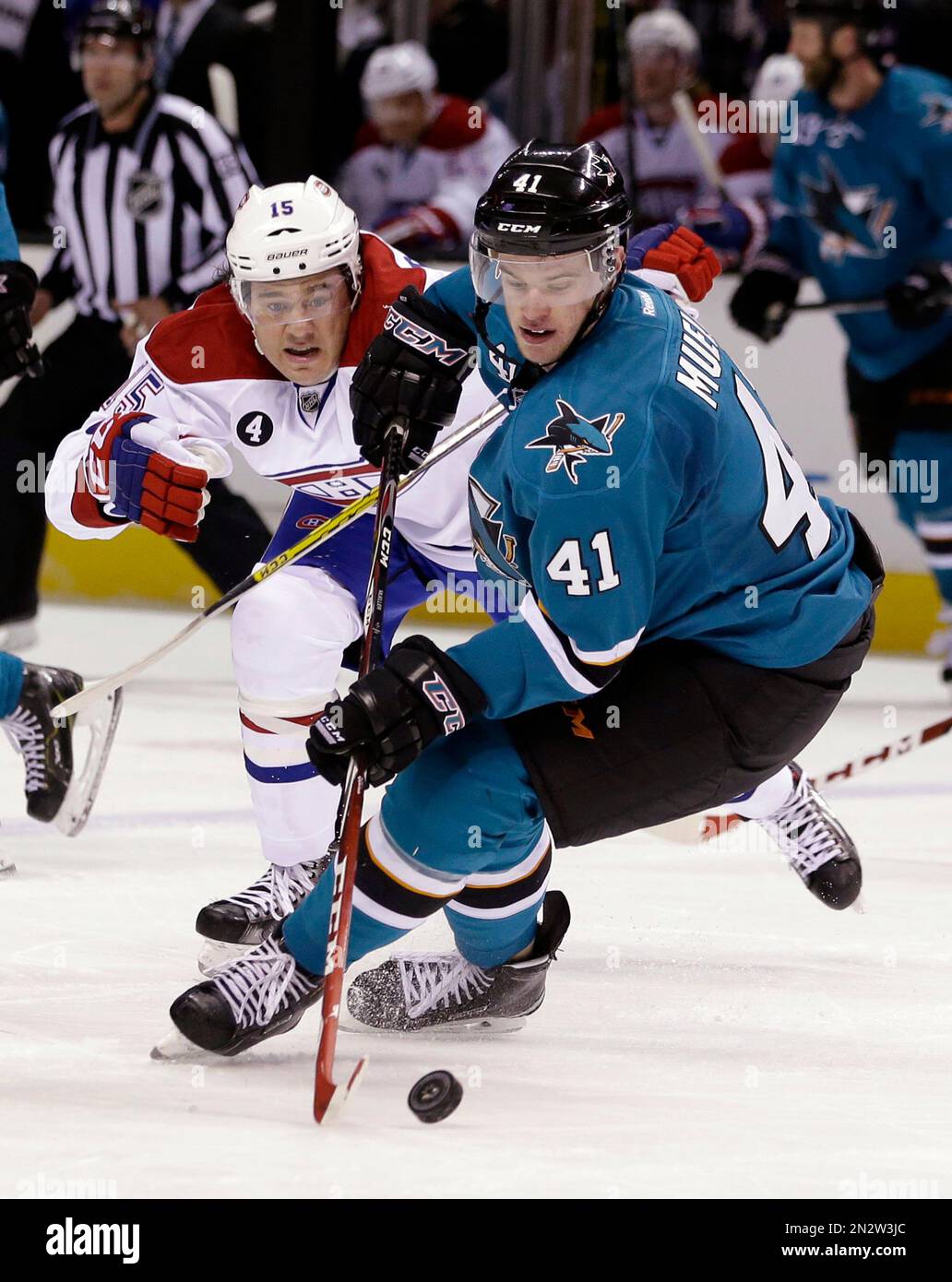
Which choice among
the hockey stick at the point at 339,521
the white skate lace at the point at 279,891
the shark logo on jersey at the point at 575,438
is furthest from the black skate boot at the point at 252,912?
the shark logo on jersey at the point at 575,438

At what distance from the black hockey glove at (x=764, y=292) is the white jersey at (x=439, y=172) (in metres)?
0.97

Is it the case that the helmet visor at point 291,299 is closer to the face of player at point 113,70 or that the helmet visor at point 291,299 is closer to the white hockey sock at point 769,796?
the white hockey sock at point 769,796

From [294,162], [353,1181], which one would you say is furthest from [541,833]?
[294,162]

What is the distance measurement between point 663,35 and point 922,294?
1372mm

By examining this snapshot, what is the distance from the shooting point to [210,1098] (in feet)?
7.18

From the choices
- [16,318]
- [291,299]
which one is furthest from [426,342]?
[16,318]

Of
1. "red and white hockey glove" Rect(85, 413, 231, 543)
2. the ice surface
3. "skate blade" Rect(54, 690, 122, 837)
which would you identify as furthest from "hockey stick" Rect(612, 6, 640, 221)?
"red and white hockey glove" Rect(85, 413, 231, 543)

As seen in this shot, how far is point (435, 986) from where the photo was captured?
8.29ft

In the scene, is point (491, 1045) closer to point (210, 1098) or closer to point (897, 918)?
point (210, 1098)

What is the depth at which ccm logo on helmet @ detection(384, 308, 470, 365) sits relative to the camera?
259 cm

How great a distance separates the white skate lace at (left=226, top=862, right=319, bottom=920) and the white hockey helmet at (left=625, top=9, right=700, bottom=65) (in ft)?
13.4

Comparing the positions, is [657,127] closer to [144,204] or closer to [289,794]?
[144,204]

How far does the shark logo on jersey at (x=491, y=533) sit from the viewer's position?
2260 millimetres
